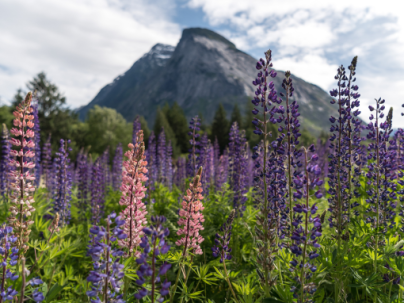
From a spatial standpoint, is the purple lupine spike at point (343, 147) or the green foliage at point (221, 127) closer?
the purple lupine spike at point (343, 147)

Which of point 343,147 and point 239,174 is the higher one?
point 343,147

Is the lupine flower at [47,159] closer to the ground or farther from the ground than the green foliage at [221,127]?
closer to the ground

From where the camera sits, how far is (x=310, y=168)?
102 inches

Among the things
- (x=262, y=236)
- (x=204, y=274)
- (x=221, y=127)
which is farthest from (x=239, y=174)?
(x=221, y=127)

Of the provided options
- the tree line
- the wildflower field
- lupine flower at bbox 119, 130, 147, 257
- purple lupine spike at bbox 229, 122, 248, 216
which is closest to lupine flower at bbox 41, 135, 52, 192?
the wildflower field

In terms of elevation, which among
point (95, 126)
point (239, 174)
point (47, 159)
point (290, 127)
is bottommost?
point (239, 174)

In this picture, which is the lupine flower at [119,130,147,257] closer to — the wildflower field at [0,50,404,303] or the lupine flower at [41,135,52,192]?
the wildflower field at [0,50,404,303]

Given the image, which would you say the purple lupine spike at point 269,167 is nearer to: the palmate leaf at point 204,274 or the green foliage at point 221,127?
the palmate leaf at point 204,274

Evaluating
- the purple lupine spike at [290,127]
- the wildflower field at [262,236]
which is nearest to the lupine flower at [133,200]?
the wildflower field at [262,236]

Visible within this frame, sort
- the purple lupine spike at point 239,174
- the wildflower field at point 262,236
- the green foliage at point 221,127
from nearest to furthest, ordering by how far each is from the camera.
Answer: the wildflower field at point 262,236, the purple lupine spike at point 239,174, the green foliage at point 221,127

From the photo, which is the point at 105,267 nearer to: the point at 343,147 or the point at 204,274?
the point at 204,274

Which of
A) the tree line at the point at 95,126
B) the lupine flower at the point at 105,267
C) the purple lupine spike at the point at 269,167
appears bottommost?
the lupine flower at the point at 105,267

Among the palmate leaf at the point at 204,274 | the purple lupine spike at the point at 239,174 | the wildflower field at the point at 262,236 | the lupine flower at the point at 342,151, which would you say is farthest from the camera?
the purple lupine spike at the point at 239,174

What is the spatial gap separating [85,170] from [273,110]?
7420mm
